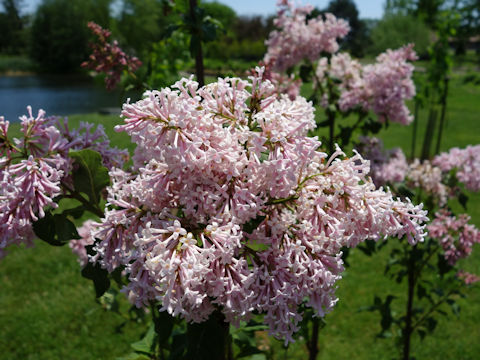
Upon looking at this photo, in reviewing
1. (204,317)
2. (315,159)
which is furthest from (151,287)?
(315,159)

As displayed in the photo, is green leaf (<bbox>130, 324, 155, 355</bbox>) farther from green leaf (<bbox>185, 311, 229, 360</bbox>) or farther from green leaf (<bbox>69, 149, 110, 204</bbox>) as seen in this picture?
green leaf (<bbox>69, 149, 110, 204</bbox>)

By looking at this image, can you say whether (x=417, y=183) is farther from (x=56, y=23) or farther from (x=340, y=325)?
(x=56, y=23)

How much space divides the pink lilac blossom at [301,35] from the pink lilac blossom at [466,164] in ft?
4.66

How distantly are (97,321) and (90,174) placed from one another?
3.96 metres

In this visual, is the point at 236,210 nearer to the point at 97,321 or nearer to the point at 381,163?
the point at 381,163

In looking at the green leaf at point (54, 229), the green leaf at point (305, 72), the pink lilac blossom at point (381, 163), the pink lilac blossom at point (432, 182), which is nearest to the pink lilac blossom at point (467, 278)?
the pink lilac blossom at point (432, 182)

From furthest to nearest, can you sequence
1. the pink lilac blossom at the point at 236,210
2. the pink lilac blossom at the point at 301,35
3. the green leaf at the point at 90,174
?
1. the pink lilac blossom at the point at 301,35
2. the green leaf at the point at 90,174
3. the pink lilac blossom at the point at 236,210

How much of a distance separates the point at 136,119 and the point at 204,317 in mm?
673

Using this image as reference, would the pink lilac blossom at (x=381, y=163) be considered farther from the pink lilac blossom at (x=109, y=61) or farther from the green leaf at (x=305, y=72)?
the pink lilac blossom at (x=109, y=61)

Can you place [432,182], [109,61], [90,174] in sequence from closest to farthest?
[90,174] < [109,61] < [432,182]

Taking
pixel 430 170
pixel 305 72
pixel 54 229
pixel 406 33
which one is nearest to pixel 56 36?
pixel 406 33

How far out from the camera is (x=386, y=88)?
348cm

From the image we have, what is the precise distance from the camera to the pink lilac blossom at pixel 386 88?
3449 mm

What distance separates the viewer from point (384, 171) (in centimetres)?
352
